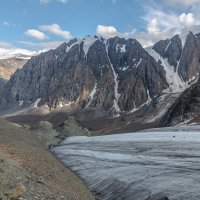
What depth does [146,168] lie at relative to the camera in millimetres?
30891

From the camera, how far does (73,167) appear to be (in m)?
44.9

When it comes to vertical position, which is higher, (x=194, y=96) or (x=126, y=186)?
(x=194, y=96)

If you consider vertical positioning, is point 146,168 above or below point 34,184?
below

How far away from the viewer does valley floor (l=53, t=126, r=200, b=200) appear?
24.4 meters

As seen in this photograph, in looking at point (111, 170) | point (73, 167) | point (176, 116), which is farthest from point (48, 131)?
point (111, 170)

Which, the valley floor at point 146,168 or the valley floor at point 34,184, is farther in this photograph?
the valley floor at point 146,168

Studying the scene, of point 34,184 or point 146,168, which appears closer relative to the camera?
point 34,184

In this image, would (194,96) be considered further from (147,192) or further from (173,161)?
(147,192)

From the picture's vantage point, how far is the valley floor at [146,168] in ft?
80.2

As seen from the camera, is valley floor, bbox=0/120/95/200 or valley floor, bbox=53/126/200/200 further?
valley floor, bbox=53/126/200/200

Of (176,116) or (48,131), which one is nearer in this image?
(176,116)

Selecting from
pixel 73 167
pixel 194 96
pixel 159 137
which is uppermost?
pixel 194 96

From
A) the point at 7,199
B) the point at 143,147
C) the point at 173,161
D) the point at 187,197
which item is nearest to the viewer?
the point at 7,199

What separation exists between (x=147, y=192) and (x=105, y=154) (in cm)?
1847
